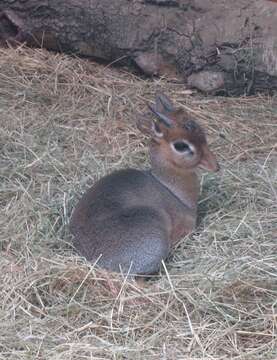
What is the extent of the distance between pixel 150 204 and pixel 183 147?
39cm

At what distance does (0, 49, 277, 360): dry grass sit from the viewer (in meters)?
4.39

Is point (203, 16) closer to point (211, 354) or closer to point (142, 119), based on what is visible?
point (142, 119)

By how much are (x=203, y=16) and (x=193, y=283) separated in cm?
302

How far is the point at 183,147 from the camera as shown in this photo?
5.38 metres

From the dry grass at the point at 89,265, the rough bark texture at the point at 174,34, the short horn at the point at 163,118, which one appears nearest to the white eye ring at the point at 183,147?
the short horn at the point at 163,118

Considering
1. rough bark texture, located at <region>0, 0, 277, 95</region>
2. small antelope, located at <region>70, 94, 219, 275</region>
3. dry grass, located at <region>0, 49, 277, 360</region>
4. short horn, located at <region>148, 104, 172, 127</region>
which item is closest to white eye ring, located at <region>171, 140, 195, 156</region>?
small antelope, located at <region>70, 94, 219, 275</region>

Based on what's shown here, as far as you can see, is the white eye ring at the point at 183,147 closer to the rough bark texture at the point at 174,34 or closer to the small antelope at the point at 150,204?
the small antelope at the point at 150,204

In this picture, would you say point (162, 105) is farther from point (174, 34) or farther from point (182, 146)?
point (174, 34)

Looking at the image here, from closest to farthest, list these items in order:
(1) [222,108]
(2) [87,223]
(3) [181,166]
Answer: (2) [87,223] < (3) [181,166] < (1) [222,108]

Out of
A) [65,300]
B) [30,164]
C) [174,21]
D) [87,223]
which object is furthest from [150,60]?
[65,300]

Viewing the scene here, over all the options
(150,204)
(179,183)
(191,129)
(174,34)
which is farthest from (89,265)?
(174,34)

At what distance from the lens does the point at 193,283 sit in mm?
4785

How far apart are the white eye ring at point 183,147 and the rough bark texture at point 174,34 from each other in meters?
1.95

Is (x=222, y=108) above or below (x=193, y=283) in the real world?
below
